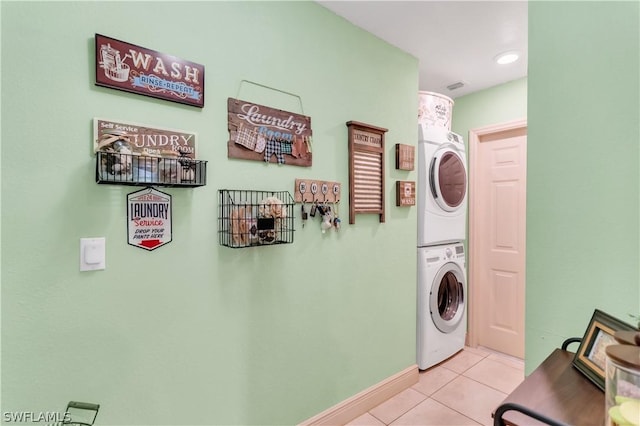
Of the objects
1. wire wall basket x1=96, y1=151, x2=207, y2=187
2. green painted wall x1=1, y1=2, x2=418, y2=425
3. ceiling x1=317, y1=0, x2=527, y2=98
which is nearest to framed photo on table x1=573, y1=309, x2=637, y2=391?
green painted wall x1=1, y1=2, x2=418, y2=425

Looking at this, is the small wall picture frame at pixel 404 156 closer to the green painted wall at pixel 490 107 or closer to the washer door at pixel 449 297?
the washer door at pixel 449 297

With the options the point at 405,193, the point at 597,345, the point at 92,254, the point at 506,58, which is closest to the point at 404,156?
the point at 405,193

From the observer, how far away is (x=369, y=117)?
7.02 ft

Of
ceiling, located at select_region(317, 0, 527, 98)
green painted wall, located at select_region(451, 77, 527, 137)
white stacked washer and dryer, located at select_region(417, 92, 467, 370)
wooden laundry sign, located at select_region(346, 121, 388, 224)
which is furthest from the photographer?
green painted wall, located at select_region(451, 77, 527, 137)

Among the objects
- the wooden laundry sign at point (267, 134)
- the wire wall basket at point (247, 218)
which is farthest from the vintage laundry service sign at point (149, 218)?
the wooden laundry sign at point (267, 134)

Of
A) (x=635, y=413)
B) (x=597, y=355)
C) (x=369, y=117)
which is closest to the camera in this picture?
(x=635, y=413)

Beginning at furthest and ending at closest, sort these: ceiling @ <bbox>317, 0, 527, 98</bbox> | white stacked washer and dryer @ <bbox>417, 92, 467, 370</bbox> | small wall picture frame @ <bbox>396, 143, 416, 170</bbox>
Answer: white stacked washer and dryer @ <bbox>417, 92, 467, 370</bbox>, small wall picture frame @ <bbox>396, 143, 416, 170</bbox>, ceiling @ <bbox>317, 0, 527, 98</bbox>

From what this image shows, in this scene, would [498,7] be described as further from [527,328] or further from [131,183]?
[131,183]

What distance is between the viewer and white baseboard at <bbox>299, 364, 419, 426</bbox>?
6.20 feet

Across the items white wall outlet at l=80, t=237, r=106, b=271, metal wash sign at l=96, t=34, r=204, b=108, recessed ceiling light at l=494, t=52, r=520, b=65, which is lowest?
white wall outlet at l=80, t=237, r=106, b=271

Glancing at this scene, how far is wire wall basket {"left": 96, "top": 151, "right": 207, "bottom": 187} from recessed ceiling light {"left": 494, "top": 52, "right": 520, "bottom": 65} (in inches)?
92.8

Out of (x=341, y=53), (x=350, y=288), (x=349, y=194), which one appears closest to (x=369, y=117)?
(x=341, y=53)

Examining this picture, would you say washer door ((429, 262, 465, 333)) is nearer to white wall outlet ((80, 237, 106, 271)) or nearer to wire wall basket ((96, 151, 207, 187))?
wire wall basket ((96, 151, 207, 187))

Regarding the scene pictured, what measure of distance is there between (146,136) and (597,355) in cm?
176
